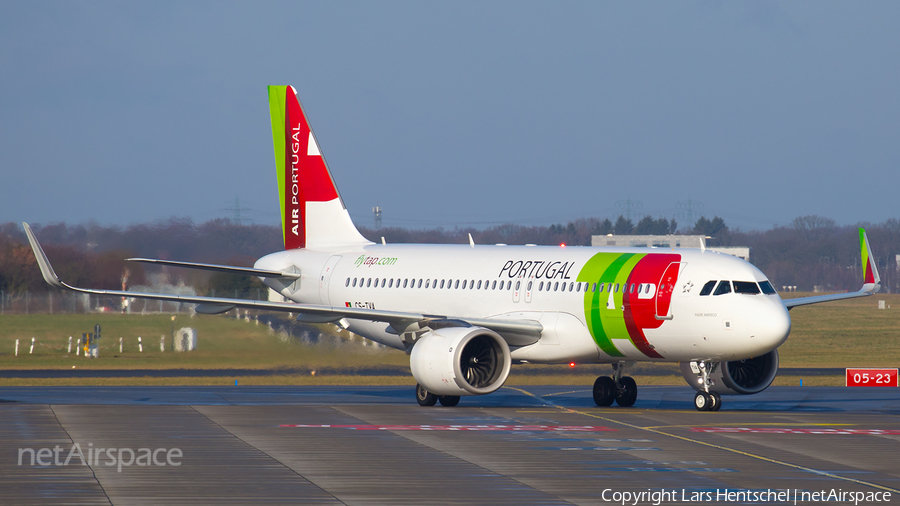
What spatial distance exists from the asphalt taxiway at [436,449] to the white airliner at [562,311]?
1.01 m

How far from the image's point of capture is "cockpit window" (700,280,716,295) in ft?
87.2

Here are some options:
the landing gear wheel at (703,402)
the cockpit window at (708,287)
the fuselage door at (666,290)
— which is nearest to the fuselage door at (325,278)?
the fuselage door at (666,290)

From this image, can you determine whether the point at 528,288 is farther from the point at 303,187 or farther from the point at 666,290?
the point at 303,187

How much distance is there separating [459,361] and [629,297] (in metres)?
4.11

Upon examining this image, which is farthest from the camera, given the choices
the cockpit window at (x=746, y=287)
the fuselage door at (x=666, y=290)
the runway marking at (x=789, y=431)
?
the fuselage door at (x=666, y=290)

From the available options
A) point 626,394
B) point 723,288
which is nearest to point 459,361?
point 626,394

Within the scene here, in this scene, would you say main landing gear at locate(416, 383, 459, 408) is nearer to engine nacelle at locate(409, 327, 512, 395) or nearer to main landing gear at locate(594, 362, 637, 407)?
engine nacelle at locate(409, 327, 512, 395)

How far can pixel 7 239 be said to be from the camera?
48844 millimetres

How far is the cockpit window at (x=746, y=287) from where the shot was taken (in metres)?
26.5

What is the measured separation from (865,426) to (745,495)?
10748mm

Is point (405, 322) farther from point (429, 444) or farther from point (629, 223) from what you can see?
point (629, 223)

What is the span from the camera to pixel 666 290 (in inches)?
1062

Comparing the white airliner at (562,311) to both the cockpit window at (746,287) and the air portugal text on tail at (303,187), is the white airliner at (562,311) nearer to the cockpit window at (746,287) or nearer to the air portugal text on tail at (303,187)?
the cockpit window at (746,287)

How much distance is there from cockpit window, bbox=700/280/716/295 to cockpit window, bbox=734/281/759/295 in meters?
0.49
